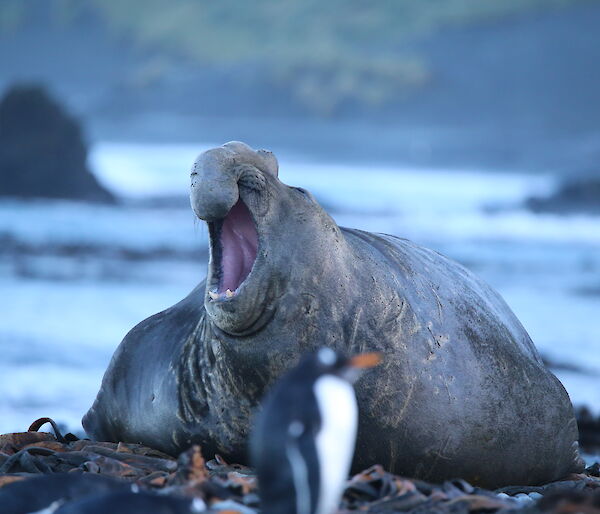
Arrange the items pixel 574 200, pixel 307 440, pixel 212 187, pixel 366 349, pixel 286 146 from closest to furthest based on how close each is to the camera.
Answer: pixel 307 440 < pixel 212 187 < pixel 366 349 < pixel 574 200 < pixel 286 146

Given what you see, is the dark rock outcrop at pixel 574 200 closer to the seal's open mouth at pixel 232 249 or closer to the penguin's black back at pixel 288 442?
the seal's open mouth at pixel 232 249

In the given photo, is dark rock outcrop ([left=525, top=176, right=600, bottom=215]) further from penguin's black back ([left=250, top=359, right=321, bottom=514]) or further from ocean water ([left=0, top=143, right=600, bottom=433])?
penguin's black back ([left=250, top=359, right=321, bottom=514])

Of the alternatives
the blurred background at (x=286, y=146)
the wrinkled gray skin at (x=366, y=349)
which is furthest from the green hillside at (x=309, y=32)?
the wrinkled gray skin at (x=366, y=349)

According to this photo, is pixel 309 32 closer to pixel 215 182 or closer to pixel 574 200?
pixel 574 200

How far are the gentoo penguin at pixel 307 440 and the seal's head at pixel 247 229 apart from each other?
120 centimetres

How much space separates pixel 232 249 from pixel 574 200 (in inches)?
703

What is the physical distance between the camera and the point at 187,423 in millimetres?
4703

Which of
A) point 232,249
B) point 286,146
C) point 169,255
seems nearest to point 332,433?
point 232,249

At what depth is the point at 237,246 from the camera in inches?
172

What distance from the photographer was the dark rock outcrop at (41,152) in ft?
67.8

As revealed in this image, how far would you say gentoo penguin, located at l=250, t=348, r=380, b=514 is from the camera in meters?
2.88

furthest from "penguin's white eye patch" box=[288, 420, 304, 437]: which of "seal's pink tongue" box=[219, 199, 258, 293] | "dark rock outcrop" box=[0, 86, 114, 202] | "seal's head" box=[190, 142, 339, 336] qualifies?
"dark rock outcrop" box=[0, 86, 114, 202]

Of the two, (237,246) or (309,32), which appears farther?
(309,32)

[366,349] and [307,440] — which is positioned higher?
[366,349]
